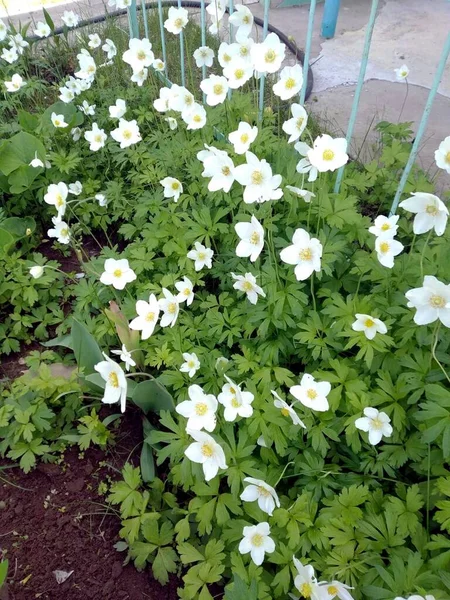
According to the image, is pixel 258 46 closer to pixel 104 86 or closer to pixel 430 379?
pixel 430 379

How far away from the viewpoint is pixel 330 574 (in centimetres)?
133

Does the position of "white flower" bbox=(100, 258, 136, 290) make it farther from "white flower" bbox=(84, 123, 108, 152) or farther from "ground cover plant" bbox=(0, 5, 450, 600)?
"white flower" bbox=(84, 123, 108, 152)

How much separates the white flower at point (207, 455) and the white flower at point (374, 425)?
1.34 ft

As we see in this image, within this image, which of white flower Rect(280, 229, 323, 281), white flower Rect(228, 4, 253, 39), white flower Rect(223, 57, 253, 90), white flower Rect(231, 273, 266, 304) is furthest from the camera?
white flower Rect(228, 4, 253, 39)

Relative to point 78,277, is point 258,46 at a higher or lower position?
higher

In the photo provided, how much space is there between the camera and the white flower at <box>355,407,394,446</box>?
1.41m

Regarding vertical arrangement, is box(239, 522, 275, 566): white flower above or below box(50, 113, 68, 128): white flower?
below

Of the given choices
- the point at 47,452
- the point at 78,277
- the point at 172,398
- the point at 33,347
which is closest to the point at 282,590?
the point at 172,398

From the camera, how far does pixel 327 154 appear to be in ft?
5.06

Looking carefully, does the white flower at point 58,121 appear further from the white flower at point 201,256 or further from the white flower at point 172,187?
the white flower at point 201,256

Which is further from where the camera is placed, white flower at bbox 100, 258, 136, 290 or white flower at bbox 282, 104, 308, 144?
white flower at bbox 100, 258, 136, 290

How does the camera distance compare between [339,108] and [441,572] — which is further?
[339,108]

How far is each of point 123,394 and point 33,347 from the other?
95cm

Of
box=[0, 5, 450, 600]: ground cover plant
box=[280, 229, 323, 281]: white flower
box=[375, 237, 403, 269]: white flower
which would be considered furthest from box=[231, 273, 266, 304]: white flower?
box=[375, 237, 403, 269]: white flower
